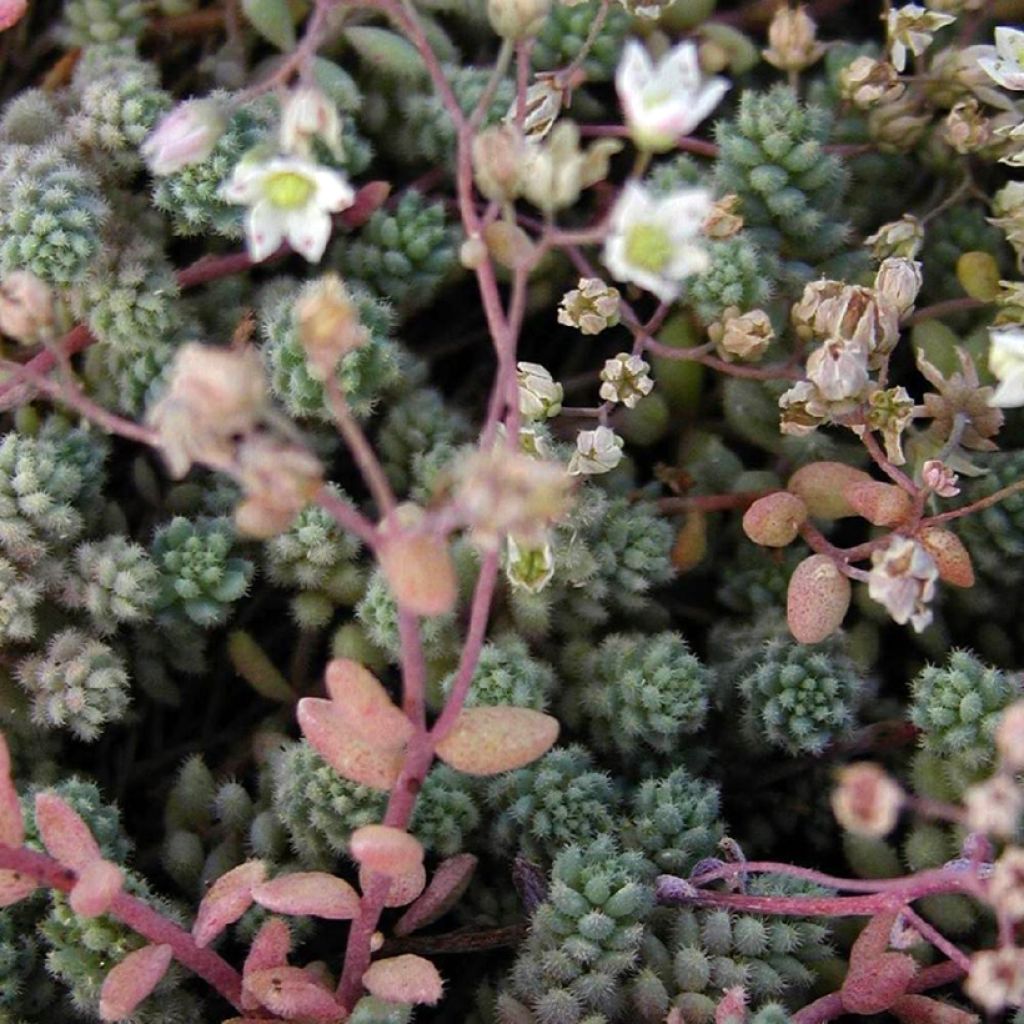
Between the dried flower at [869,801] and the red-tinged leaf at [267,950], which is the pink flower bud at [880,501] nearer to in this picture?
the dried flower at [869,801]

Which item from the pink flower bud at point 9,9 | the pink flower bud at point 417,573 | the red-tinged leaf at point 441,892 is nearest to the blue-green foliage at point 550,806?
the red-tinged leaf at point 441,892

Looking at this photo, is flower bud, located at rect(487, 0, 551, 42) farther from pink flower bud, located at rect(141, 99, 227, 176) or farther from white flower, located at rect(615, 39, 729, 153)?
pink flower bud, located at rect(141, 99, 227, 176)

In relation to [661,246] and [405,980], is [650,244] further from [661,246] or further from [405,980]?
[405,980]

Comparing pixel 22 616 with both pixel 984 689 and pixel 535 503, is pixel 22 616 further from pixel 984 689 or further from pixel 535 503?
pixel 984 689

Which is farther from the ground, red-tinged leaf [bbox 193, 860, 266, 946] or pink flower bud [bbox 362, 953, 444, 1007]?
red-tinged leaf [bbox 193, 860, 266, 946]

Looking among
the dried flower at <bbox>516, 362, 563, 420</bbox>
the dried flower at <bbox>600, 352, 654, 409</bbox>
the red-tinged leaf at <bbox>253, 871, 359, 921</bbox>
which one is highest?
the dried flower at <bbox>516, 362, 563, 420</bbox>

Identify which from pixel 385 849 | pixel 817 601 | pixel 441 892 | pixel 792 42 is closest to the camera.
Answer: pixel 385 849

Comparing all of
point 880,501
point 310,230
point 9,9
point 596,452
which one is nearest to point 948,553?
point 880,501

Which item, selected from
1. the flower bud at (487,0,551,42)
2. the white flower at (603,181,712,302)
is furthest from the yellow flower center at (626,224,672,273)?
the flower bud at (487,0,551,42)
